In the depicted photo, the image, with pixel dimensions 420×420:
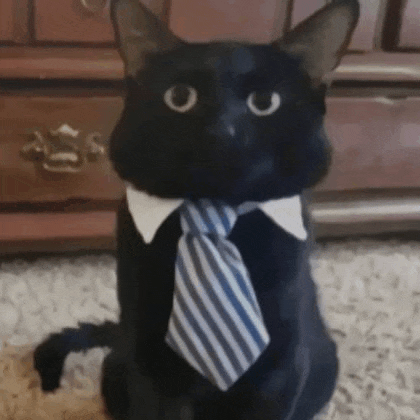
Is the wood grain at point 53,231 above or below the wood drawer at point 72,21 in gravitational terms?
below

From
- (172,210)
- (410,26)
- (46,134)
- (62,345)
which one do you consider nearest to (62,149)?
(46,134)

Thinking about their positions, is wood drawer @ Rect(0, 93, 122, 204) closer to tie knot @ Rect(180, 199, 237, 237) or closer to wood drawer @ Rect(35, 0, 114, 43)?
wood drawer @ Rect(35, 0, 114, 43)

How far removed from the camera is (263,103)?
0.53m

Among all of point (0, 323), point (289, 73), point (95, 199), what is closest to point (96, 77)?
point (95, 199)

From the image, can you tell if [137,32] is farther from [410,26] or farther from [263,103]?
[410,26]

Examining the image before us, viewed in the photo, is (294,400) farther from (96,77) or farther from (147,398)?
(96,77)

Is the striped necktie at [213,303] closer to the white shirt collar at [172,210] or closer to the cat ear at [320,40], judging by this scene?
the white shirt collar at [172,210]

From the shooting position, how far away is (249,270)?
550 mm

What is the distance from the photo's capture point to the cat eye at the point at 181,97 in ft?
1.73

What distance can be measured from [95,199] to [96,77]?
0.21 m

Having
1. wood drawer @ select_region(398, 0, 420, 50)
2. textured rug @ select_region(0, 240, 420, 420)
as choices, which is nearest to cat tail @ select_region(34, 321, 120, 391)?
textured rug @ select_region(0, 240, 420, 420)

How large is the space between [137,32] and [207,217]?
0.17 meters

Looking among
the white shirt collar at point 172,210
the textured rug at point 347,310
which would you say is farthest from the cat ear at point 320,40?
the textured rug at point 347,310

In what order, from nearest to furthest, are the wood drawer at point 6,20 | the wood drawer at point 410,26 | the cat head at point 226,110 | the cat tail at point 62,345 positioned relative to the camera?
the cat head at point 226,110 < the cat tail at point 62,345 < the wood drawer at point 6,20 < the wood drawer at point 410,26
